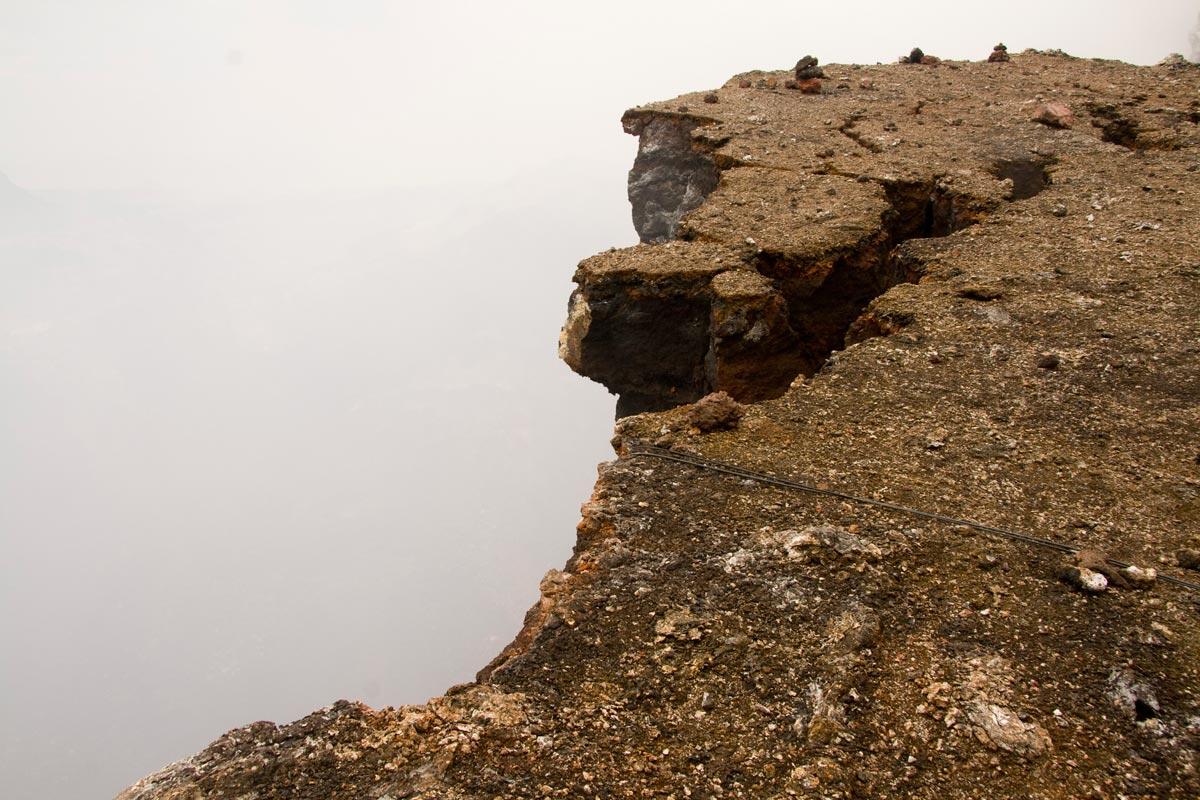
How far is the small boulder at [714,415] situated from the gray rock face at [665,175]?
5.24 meters

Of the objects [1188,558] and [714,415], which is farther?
[714,415]

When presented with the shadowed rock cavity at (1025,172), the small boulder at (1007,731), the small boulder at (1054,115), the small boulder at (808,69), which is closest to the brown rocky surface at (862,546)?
the small boulder at (1007,731)

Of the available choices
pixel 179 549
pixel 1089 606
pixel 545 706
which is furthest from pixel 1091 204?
pixel 179 549

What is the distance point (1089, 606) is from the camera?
8.77ft

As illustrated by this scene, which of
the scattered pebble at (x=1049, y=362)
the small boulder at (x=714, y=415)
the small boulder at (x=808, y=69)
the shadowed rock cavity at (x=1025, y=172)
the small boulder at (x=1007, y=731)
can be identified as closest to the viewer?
the small boulder at (x=1007, y=731)

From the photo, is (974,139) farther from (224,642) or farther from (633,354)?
(224,642)

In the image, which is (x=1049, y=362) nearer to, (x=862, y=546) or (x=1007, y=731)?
(x=862, y=546)

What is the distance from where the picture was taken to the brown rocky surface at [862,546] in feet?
7.42

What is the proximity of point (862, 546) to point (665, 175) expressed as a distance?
735 cm

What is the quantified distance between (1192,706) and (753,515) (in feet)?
5.04

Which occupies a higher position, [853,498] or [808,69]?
[808,69]

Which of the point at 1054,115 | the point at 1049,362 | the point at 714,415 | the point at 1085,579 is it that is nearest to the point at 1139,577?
the point at 1085,579

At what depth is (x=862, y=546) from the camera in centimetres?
296

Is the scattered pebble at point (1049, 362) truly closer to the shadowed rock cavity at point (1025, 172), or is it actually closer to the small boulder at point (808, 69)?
the shadowed rock cavity at point (1025, 172)
